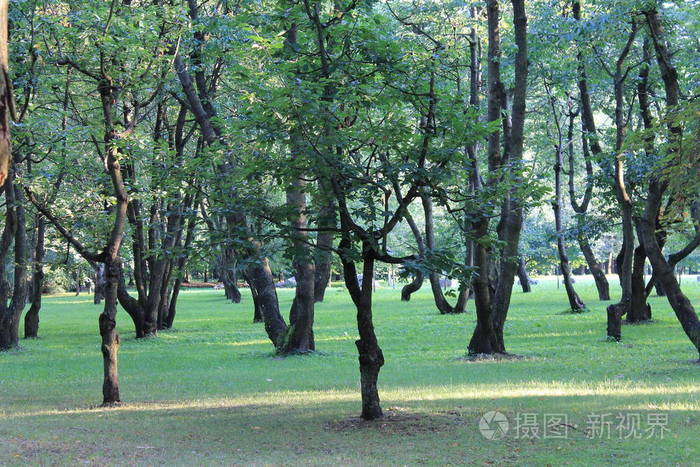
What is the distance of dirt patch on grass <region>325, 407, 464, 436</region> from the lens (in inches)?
339

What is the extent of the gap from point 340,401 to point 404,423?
219cm

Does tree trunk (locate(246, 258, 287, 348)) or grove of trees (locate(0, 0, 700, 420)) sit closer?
grove of trees (locate(0, 0, 700, 420))

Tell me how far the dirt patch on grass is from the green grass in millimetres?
24

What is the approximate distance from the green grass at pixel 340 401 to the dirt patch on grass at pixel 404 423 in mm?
24

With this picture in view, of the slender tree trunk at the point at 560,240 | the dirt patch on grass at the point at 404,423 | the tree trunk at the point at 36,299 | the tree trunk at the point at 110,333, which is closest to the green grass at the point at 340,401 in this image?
the dirt patch on grass at the point at 404,423

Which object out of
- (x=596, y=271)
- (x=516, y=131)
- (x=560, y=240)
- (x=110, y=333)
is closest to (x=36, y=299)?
(x=110, y=333)

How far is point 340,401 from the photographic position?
1100 centimetres

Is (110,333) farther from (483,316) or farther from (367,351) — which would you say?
(483,316)

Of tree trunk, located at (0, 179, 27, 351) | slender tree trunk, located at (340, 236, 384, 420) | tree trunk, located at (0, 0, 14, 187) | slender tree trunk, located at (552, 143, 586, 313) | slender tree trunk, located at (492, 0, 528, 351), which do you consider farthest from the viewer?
slender tree trunk, located at (552, 143, 586, 313)

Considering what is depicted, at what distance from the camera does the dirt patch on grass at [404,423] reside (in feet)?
28.2

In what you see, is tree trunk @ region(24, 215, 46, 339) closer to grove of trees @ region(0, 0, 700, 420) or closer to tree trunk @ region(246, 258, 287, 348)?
grove of trees @ region(0, 0, 700, 420)

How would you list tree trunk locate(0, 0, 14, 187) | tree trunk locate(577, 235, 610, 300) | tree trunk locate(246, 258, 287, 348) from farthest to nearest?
1. tree trunk locate(577, 235, 610, 300)
2. tree trunk locate(246, 258, 287, 348)
3. tree trunk locate(0, 0, 14, 187)

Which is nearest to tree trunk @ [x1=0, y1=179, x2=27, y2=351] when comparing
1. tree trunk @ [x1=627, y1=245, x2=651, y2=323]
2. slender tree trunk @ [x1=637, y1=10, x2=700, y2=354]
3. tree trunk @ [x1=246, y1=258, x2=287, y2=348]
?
tree trunk @ [x1=246, y1=258, x2=287, y2=348]

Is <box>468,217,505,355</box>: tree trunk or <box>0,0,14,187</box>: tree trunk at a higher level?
<box>0,0,14,187</box>: tree trunk
